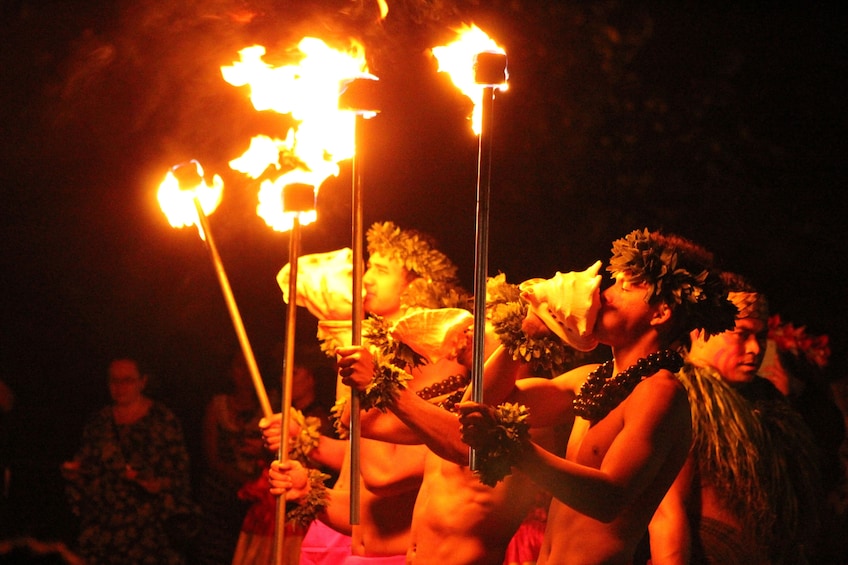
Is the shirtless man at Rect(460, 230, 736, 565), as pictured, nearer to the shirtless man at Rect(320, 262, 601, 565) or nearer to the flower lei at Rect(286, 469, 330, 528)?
the shirtless man at Rect(320, 262, 601, 565)

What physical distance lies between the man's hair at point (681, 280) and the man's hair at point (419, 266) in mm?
1864

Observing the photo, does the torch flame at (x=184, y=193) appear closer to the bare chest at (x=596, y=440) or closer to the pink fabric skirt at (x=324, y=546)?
the pink fabric skirt at (x=324, y=546)

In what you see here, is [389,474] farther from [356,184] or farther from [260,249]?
[260,249]

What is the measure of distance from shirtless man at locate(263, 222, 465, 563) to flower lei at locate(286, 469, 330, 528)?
0.27ft

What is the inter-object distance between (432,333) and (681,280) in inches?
53.9

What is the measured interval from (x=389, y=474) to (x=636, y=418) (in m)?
1.93

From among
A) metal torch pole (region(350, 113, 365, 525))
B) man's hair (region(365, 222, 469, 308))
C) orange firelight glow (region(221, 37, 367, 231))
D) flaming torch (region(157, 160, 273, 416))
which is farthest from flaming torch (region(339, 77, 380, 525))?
man's hair (region(365, 222, 469, 308))

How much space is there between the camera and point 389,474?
5562 millimetres

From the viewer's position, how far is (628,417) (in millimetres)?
3906

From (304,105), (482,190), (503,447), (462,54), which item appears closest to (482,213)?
(482,190)

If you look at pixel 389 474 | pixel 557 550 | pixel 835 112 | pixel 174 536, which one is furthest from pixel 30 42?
pixel 557 550

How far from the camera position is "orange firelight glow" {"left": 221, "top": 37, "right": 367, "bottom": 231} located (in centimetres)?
570

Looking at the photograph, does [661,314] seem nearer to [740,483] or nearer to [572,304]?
[572,304]

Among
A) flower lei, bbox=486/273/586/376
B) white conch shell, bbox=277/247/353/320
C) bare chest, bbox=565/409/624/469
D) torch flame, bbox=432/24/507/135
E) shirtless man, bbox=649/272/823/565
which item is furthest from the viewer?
white conch shell, bbox=277/247/353/320
